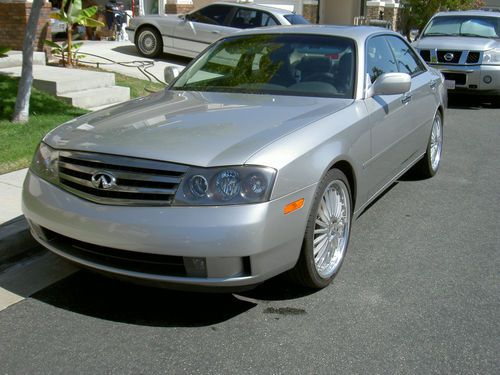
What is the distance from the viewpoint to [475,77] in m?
11.3

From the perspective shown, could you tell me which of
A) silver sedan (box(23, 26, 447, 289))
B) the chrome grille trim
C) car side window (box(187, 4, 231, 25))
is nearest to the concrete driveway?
car side window (box(187, 4, 231, 25))

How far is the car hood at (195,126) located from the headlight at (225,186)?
0.06 metres

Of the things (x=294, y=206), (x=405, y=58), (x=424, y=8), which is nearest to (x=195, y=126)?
(x=294, y=206)

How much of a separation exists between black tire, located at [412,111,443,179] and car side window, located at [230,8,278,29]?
7610 mm

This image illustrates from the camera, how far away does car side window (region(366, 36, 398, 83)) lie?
16.4 feet

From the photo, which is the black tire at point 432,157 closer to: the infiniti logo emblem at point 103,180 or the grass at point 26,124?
the infiniti logo emblem at point 103,180

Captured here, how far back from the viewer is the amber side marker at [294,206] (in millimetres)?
3412

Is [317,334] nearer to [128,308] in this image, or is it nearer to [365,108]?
[128,308]

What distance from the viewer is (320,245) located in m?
3.92

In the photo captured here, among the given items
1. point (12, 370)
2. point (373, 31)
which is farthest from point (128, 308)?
point (373, 31)

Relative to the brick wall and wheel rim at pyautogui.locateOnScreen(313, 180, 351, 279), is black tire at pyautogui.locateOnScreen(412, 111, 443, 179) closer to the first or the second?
wheel rim at pyautogui.locateOnScreen(313, 180, 351, 279)

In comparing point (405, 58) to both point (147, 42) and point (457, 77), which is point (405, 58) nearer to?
point (457, 77)

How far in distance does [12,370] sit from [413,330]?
2.15 metres

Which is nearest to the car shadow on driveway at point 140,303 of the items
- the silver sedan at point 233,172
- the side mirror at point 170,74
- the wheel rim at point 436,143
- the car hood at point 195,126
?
the silver sedan at point 233,172
